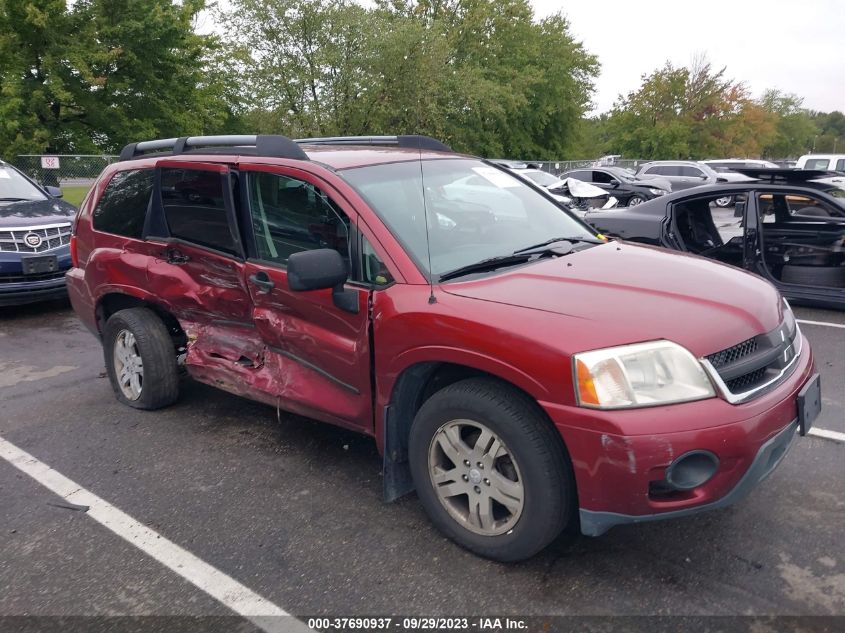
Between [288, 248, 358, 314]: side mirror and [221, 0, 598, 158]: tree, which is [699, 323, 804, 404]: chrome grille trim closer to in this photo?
[288, 248, 358, 314]: side mirror

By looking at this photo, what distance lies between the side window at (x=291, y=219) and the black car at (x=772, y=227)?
16.3 feet

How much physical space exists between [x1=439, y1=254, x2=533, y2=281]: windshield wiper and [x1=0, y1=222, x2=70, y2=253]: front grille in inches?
244

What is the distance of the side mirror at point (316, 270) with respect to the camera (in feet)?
9.76

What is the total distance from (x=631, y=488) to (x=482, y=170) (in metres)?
2.28

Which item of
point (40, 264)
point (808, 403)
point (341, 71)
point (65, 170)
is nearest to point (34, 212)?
point (40, 264)

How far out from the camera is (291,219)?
11.8 feet

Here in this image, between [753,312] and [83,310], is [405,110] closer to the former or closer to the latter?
[83,310]

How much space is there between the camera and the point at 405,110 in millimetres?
23281

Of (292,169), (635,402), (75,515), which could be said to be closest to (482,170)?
(292,169)

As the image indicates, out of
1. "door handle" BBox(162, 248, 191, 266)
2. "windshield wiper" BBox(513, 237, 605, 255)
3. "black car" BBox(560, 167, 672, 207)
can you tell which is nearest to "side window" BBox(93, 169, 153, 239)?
"door handle" BBox(162, 248, 191, 266)

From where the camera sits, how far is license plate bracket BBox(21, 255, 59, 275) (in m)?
7.23

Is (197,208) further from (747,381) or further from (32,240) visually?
(32,240)

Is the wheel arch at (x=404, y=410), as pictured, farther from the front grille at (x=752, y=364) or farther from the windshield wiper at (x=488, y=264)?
the front grille at (x=752, y=364)

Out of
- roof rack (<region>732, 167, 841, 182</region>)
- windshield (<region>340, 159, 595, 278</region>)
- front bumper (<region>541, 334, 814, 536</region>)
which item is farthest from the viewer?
roof rack (<region>732, 167, 841, 182</region>)
